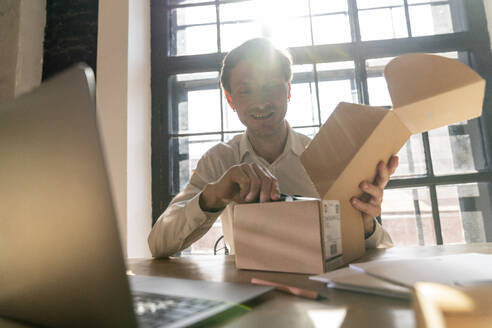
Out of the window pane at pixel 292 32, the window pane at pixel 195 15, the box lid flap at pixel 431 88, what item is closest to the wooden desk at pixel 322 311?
the box lid flap at pixel 431 88

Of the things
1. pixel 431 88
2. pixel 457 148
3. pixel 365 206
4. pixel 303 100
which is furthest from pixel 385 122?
pixel 457 148

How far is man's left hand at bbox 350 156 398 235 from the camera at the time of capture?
76 centimetres

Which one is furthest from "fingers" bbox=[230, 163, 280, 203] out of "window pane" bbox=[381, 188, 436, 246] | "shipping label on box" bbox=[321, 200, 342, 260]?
"window pane" bbox=[381, 188, 436, 246]

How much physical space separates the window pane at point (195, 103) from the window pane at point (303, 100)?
19.1 inches

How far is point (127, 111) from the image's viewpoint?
1.74 meters

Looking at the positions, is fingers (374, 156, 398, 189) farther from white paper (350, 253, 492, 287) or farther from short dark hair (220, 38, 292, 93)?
short dark hair (220, 38, 292, 93)

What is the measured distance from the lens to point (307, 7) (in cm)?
197

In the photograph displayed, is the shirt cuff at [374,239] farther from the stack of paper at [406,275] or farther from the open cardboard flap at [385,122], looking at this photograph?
the stack of paper at [406,275]

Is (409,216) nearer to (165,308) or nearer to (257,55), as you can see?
(257,55)

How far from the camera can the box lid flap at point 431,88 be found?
0.59 m

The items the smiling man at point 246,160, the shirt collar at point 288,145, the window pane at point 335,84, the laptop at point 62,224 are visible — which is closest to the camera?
the laptop at point 62,224

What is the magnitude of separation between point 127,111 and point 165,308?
5.16 feet

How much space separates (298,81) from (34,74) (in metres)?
1.63

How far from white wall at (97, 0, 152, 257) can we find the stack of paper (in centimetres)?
140
